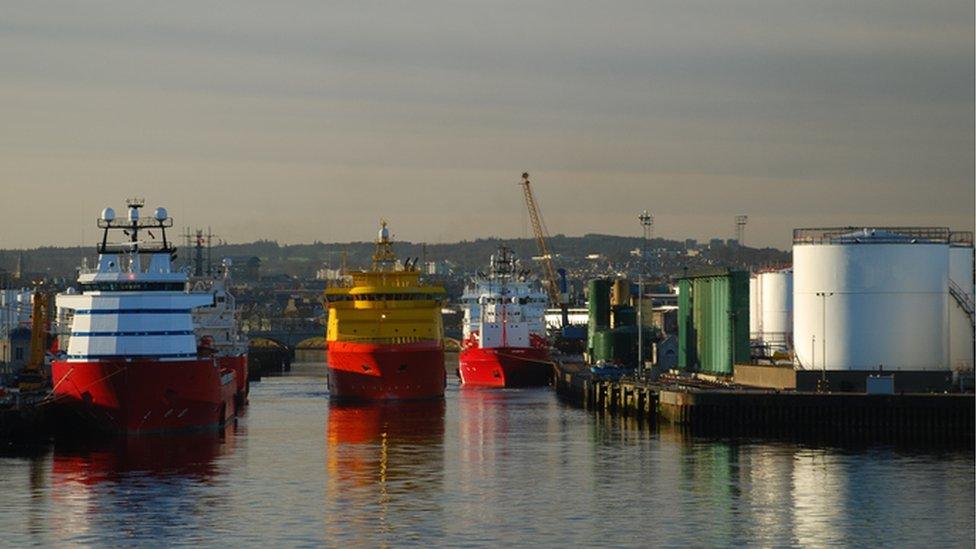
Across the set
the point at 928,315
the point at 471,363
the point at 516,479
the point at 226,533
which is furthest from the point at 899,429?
the point at 471,363

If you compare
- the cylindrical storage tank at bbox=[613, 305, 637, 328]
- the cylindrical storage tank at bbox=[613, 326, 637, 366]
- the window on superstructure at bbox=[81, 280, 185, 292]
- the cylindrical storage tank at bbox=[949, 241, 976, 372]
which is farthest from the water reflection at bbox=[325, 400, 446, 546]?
the cylindrical storage tank at bbox=[613, 305, 637, 328]

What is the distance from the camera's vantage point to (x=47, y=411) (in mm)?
81438

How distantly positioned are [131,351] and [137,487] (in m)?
15.0

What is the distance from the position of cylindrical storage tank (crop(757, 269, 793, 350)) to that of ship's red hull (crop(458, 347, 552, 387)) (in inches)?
1064

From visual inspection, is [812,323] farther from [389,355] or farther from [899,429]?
[389,355]

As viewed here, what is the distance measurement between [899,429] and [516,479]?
23.6 meters

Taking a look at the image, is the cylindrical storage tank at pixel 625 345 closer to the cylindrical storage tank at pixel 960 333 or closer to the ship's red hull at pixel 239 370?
the ship's red hull at pixel 239 370

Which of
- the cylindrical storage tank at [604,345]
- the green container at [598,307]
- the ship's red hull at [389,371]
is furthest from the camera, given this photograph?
the green container at [598,307]

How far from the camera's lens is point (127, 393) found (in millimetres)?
79625

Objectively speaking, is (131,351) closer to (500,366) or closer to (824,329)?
(824,329)

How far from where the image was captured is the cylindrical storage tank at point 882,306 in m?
93.2

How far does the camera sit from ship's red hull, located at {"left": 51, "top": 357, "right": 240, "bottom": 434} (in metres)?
79.0

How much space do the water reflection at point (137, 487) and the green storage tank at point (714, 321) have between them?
→ 3566cm

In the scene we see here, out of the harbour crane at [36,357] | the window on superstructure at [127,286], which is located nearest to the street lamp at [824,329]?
the window on superstructure at [127,286]
